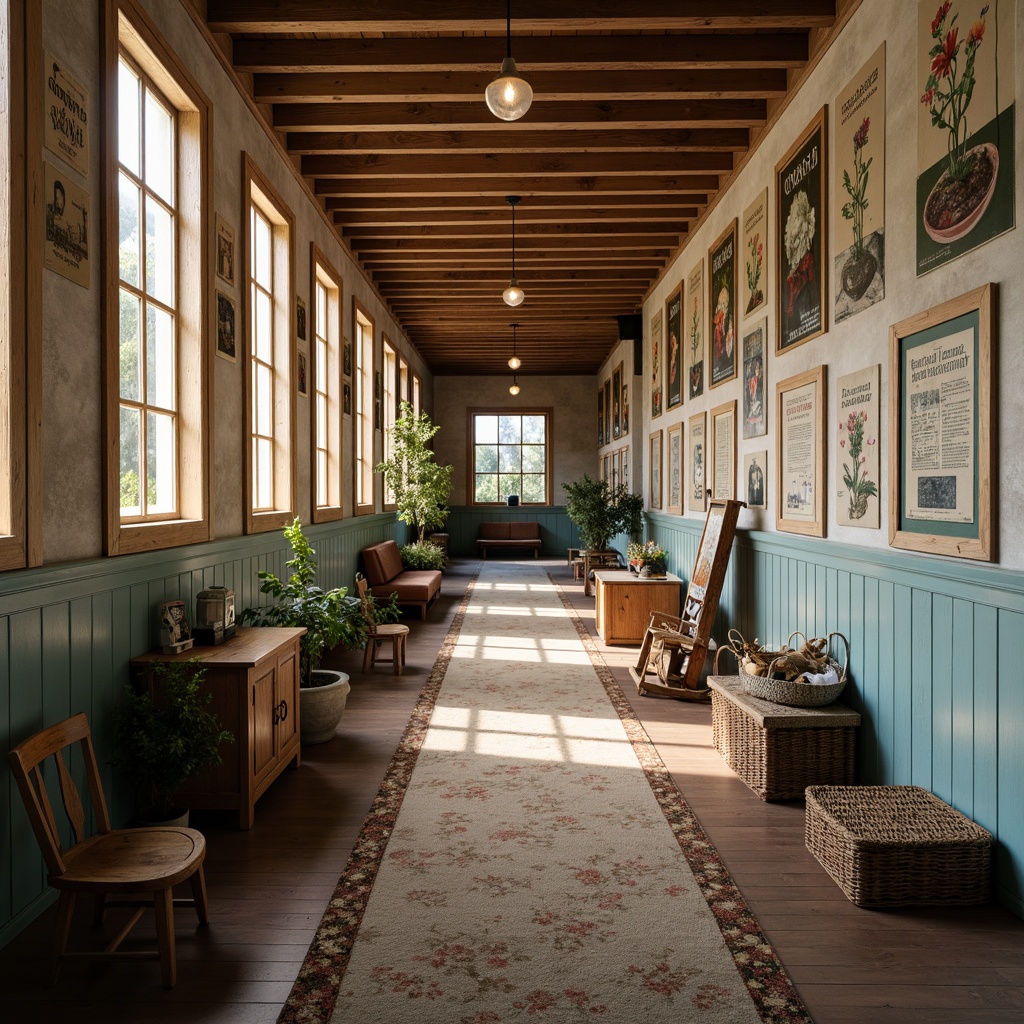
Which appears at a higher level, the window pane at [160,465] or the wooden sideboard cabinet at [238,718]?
the window pane at [160,465]

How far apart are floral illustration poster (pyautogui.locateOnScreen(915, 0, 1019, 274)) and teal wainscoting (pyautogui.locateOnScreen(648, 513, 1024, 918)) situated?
1.26m

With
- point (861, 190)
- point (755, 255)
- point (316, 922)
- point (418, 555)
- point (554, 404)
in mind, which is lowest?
point (316, 922)

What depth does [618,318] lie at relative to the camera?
11.3 metres

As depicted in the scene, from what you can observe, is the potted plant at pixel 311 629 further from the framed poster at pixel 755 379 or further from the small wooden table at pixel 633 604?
the small wooden table at pixel 633 604

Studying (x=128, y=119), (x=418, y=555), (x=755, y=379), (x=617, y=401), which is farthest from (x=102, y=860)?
(x=617, y=401)

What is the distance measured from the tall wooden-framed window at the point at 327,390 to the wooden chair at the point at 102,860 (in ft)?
14.3

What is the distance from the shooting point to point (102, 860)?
238cm

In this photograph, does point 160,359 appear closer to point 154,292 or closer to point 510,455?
point 154,292

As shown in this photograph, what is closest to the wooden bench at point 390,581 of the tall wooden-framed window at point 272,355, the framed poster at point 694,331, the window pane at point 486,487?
the tall wooden-framed window at point 272,355

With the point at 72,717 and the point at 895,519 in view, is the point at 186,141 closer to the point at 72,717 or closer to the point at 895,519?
the point at 72,717

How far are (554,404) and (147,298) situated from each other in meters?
14.0

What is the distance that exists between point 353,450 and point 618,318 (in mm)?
4702

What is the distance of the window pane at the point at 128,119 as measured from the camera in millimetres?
3545

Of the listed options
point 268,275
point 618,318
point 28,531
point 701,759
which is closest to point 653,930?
point 701,759
